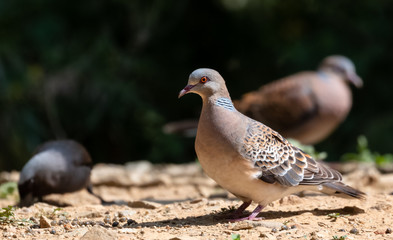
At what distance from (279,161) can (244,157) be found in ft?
1.07

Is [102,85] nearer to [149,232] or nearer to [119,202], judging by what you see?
[119,202]

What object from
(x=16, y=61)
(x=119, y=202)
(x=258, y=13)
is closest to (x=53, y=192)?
(x=119, y=202)

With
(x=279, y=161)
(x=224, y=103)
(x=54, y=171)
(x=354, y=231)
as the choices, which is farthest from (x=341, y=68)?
(x=354, y=231)

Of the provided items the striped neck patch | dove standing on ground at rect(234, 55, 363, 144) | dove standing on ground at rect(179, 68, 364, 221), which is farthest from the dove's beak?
dove standing on ground at rect(234, 55, 363, 144)

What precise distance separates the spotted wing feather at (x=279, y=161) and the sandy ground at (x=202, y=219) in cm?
24

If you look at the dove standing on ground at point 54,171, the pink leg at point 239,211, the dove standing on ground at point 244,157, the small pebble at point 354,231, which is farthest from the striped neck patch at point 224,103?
the dove standing on ground at point 54,171

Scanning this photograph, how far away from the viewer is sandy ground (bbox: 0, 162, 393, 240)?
3.00 m

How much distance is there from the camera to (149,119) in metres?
7.94

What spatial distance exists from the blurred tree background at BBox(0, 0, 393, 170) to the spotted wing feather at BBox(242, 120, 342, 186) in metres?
4.21

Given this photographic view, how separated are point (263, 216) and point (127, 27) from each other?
5542mm

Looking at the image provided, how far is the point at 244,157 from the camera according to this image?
323 centimetres

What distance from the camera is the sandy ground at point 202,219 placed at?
118 inches

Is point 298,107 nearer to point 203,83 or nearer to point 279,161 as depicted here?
point 279,161

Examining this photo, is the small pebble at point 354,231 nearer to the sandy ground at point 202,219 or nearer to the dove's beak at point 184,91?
the sandy ground at point 202,219
